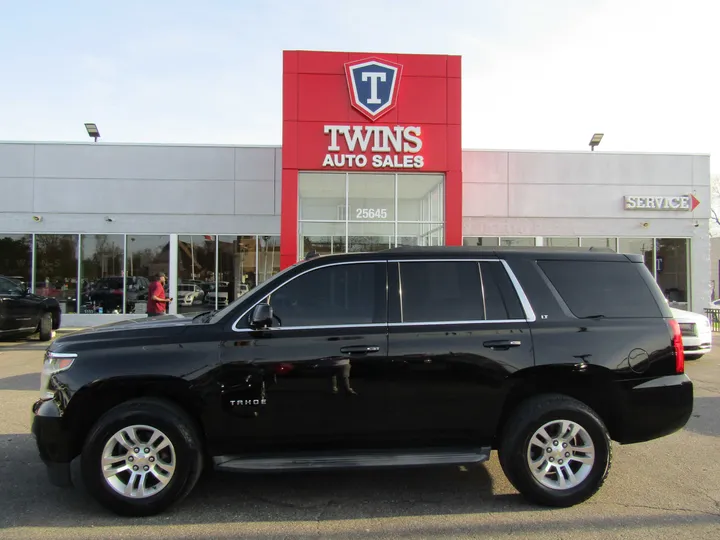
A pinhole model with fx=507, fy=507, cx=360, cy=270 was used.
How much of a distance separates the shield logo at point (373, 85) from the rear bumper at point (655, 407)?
10.6 metres

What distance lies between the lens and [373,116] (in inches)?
518

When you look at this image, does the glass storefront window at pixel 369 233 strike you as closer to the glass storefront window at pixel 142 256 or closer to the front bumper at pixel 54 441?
the glass storefront window at pixel 142 256

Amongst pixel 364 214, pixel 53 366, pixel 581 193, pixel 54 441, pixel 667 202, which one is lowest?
pixel 54 441

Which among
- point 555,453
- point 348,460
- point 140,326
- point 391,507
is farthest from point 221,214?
point 555,453

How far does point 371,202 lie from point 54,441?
11.6m

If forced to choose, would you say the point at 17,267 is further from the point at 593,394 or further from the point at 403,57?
the point at 593,394

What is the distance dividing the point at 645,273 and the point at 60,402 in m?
4.77

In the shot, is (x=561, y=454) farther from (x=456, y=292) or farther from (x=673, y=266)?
(x=673, y=266)

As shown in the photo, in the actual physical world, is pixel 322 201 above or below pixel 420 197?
below

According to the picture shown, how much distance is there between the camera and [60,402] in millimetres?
3695

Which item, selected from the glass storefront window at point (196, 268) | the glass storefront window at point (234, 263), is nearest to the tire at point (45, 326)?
the glass storefront window at point (196, 268)

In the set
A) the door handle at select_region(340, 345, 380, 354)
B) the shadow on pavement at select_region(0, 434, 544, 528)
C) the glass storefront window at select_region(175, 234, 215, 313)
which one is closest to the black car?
the glass storefront window at select_region(175, 234, 215, 313)

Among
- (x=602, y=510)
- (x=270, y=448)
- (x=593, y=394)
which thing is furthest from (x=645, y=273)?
(x=270, y=448)

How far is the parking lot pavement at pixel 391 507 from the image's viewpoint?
3.45 metres
